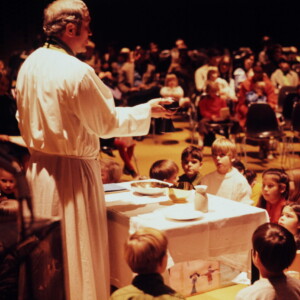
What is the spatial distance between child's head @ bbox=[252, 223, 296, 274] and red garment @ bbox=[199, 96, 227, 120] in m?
5.56

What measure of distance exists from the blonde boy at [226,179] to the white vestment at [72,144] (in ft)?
5.10

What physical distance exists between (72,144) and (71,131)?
0.20 ft

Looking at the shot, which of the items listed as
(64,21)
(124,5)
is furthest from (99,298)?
(124,5)

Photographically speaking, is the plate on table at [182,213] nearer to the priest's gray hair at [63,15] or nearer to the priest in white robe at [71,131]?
the priest in white robe at [71,131]

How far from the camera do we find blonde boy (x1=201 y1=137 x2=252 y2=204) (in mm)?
4102

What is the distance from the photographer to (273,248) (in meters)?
2.51

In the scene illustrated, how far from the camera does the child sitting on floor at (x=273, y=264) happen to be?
243cm

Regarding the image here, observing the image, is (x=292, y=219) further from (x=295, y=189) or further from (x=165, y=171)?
(x=165, y=171)

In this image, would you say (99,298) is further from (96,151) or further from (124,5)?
(124,5)

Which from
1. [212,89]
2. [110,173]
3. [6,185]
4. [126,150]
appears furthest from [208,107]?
[6,185]

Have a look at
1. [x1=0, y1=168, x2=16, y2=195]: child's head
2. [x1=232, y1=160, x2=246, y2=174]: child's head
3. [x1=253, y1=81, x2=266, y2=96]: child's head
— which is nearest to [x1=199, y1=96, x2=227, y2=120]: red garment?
[x1=253, y1=81, x2=266, y2=96]: child's head

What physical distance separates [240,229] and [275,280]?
38cm

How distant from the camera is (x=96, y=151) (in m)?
2.75

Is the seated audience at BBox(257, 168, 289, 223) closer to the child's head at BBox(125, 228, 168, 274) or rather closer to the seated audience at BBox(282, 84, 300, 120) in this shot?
the child's head at BBox(125, 228, 168, 274)
